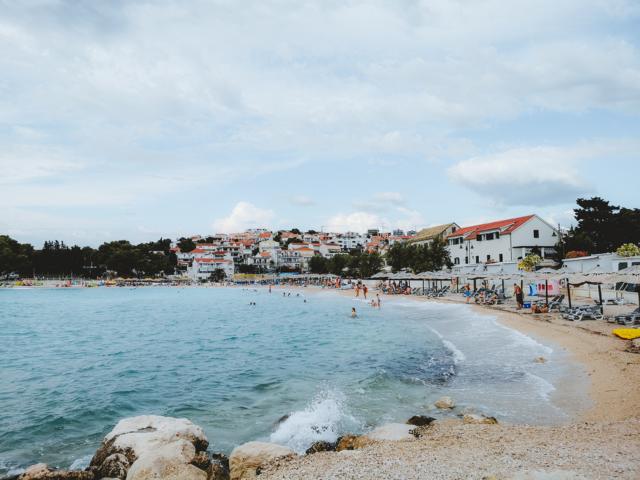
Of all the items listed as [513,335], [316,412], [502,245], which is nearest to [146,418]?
[316,412]

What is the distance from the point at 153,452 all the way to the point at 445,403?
707cm

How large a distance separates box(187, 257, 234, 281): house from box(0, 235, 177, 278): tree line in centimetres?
1145

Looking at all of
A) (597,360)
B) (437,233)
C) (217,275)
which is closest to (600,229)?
(437,233)

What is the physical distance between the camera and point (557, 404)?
10977 mm

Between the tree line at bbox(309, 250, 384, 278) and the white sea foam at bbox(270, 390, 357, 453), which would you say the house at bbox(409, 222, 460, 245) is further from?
the white sea foam at bbox(270, 390, 357, 453)

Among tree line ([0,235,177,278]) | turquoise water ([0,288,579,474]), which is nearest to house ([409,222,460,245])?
turquoise water ([0,288,579,474])

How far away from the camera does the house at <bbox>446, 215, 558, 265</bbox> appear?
165ft

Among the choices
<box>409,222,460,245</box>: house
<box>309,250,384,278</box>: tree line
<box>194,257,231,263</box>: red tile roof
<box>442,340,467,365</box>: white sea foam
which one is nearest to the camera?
<box>442,340,467,365</box>: white sea foam

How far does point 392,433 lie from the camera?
8.83 metres

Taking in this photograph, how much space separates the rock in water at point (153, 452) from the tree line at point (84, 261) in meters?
139

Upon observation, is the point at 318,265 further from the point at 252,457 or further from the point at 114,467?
the point at 114,467

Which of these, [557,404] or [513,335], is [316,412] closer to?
[557,404]

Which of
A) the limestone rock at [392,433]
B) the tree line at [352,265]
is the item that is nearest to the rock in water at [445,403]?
the limestone rock at [392,433]

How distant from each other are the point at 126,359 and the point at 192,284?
122039 mm
